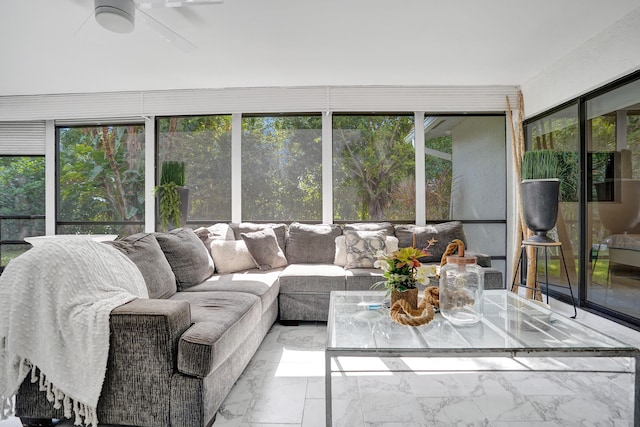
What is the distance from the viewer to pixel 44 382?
1.61 meters

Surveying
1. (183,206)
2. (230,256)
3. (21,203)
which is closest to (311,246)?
(230,256)

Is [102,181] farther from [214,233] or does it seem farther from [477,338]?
[477,338]

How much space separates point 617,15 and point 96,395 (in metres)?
4.09

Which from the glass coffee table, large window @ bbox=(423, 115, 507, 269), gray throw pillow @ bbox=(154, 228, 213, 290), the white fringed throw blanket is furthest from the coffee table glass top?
large window @ bbox=(423, 115, 507, 269)

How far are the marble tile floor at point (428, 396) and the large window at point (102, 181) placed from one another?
3184mm

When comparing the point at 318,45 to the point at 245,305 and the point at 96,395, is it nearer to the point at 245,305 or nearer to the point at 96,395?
the point at 245,305

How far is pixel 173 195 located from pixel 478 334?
359 cm

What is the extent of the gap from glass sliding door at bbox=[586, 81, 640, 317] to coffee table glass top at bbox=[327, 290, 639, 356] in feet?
4.58

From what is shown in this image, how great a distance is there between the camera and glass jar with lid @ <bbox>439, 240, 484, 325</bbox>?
179 cm

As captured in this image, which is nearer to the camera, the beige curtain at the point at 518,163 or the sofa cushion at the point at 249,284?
the sofa cushion at the point at 249,284

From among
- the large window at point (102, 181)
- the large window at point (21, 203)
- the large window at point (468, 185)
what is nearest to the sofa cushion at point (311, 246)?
the large window at point (468, 185)

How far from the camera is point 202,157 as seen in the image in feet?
15.3

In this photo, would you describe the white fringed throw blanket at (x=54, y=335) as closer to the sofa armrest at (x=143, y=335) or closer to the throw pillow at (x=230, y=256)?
the sofa armrest at (x=143, y=335)

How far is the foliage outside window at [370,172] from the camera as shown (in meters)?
4.52
